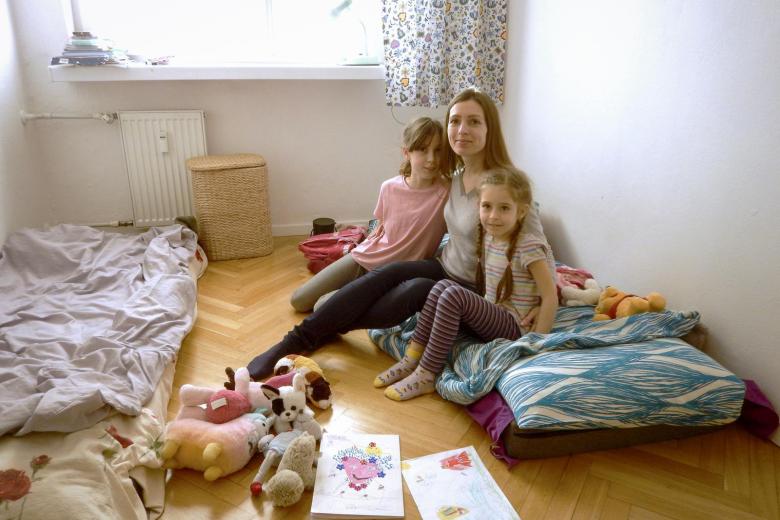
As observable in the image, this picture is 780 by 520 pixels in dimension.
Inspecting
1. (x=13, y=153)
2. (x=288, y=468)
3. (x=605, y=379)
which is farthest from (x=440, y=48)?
(x=288, y=468)

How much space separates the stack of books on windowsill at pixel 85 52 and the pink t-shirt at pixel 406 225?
1.50 meters

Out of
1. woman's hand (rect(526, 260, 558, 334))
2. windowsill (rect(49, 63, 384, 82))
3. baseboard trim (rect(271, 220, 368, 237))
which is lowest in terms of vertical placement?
baseboard trim (rect(271, 220, 368, 237))

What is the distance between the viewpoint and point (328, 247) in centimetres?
277

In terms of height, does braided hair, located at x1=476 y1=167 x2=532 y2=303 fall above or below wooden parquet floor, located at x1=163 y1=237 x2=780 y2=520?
above

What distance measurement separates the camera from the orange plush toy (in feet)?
6.05

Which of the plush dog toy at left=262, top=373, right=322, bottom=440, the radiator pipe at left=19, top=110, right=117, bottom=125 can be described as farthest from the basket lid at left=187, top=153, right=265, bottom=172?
the plush dog toy at left=262, top=373, right=322, bottom=440

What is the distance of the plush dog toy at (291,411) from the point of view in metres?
1.55

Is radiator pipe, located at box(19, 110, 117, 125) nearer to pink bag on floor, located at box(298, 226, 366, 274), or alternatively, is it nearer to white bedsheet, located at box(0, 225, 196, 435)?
white bedsheet, located at box(0, 225, 196, 435)

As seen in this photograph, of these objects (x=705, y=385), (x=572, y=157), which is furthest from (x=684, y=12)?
(x=705, y=385)

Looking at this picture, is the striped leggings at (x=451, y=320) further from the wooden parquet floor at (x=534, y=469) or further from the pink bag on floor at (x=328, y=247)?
the pink bag on floor at (x=328, y=247)

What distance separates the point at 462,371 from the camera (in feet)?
5.72

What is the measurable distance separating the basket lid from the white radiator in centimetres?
12

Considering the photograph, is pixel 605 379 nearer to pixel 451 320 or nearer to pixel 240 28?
pixel 451 320

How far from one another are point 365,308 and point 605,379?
0.82 meters
